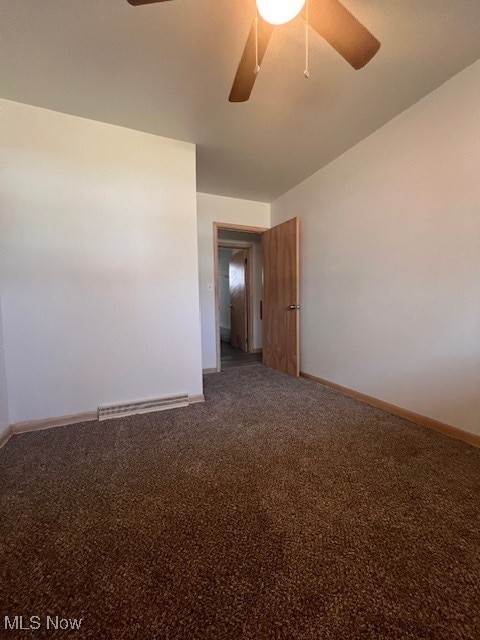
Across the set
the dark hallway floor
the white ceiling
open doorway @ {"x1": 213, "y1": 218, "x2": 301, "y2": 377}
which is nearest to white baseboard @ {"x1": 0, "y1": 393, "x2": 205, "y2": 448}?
open doorway @ {"x1": 213, "y1": 218, "x2": 301, "y2": 377}

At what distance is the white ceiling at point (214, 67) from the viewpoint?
127 cm

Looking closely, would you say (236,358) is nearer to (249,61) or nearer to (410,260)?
(410,260)

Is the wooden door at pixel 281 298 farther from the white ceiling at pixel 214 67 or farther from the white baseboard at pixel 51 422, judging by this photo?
the white baseboard at pixel 51 422

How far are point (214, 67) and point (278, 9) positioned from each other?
821 mm

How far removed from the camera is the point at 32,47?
1.43 m

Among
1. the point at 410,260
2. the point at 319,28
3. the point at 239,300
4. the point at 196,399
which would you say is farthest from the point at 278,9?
the point at 239,300

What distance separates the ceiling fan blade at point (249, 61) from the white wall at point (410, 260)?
142cm

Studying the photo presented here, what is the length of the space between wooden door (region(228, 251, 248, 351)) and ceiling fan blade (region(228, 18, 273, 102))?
348 cm

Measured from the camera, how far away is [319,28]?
1.07 metres

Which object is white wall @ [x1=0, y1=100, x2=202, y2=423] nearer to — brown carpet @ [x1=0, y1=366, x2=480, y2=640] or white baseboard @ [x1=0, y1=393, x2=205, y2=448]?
white baseboard @ [x1=0, y1=393, x2=205, y2=448]

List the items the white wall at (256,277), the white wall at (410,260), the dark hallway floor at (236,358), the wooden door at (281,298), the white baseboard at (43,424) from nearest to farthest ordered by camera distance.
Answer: the white wall at (410,260), the white baseboard at (43,424), the wooden door at (281,298), the dark hallway floor at (236,358), the white wall at (256,277)

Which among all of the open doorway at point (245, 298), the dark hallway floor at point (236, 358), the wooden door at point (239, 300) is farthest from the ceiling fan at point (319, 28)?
the wooden door at point (239, 300)

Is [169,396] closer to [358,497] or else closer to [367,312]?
[358,497]

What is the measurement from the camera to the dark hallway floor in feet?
12.8
